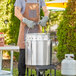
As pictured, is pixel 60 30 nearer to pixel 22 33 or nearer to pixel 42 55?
pixel 22 33

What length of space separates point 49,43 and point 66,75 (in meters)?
1.90

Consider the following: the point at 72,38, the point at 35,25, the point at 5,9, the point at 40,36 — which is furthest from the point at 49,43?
the point at 5,9

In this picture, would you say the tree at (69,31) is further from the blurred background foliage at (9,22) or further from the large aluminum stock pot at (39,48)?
the large aluminum stock pot at (39,48)

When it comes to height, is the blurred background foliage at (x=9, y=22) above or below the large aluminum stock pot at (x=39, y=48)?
above

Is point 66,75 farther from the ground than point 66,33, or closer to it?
closer to it

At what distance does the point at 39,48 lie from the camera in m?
4.86

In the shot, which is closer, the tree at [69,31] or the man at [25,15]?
the man at [25,15]

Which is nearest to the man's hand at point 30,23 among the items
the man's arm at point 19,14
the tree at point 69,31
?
the man's arm at point 19,14

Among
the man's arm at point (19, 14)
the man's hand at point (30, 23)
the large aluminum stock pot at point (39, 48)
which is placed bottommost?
the large aluminum stock pot at point (39, 48)

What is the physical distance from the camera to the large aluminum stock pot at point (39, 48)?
485 cm

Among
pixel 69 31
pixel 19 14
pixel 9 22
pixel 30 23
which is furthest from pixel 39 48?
pixel 9 22

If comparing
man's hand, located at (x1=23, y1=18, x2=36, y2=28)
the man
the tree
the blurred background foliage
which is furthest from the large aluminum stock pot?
the blurred background foliage

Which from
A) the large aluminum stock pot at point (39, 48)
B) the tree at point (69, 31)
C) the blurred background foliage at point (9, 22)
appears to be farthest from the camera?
the blurred background foliage at point (9, 22)

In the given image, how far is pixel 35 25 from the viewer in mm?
5402
